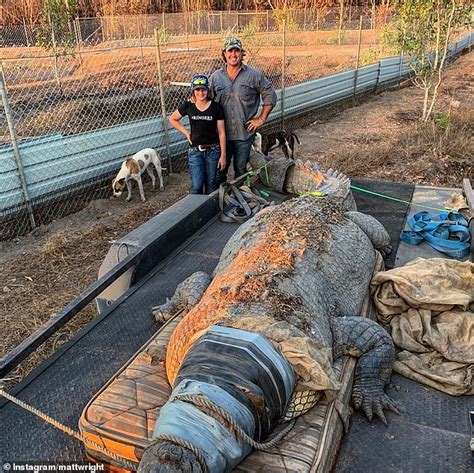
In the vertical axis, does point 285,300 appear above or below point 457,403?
above

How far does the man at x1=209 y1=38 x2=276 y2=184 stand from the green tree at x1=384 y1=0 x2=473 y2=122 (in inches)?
214

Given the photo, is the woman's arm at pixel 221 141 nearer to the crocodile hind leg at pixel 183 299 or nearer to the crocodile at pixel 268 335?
the crocodile at pixel 268 335

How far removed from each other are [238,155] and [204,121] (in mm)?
745

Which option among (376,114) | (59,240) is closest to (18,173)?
(59,240)

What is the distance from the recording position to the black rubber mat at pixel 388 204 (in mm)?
4957

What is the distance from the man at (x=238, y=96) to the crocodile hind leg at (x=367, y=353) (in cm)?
344

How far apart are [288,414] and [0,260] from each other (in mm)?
4601

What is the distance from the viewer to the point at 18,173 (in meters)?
6.30

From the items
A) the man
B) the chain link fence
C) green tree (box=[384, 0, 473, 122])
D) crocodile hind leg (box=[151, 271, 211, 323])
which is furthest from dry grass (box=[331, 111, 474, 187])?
crocodile hind leg (box=[151, 271, 211, 323])

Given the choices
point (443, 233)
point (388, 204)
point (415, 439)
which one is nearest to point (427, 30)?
point (388, 204)

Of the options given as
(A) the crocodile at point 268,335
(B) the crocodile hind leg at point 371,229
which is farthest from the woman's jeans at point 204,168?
(B) the crocodile hind leg at point 371,229

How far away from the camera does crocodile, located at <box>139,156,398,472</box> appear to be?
5.79 feet

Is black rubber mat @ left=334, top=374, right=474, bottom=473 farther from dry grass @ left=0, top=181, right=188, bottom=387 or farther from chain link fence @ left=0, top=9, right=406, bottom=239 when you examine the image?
chain link fence @ left=0, top=9, right=406, bottom=239

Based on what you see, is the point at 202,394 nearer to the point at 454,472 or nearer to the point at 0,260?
the point at 454,472
